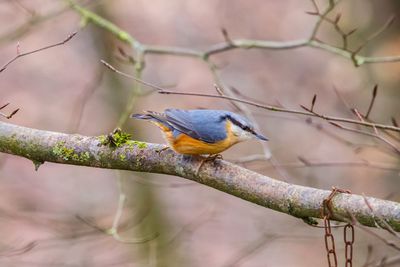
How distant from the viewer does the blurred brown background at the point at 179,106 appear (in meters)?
5.62

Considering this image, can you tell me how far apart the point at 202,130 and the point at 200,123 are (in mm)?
70

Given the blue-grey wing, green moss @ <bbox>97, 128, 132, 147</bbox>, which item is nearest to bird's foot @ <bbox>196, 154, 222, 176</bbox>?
the blue-grey wing

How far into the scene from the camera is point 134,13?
10047 millimetres

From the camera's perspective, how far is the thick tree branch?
7.81 feet

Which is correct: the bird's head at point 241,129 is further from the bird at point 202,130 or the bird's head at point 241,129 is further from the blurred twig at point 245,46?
the blurred twig at point 245,46

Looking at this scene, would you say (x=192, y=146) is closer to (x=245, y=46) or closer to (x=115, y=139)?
(x=115, y=139)

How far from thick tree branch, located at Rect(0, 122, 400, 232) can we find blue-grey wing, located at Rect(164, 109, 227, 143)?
15cm

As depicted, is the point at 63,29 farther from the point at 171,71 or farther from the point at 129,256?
the point at 129,256

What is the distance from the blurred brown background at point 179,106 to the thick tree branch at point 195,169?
1277 millimetres

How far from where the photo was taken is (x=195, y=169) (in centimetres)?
280

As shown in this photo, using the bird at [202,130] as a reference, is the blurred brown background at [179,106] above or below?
above

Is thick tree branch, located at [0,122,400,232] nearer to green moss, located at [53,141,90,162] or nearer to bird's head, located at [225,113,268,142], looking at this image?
green moss, located at [53,141,90,162]

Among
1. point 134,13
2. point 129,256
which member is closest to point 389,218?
point 129,256

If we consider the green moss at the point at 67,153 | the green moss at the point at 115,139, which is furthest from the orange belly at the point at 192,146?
the green moss at the point at 67,153
